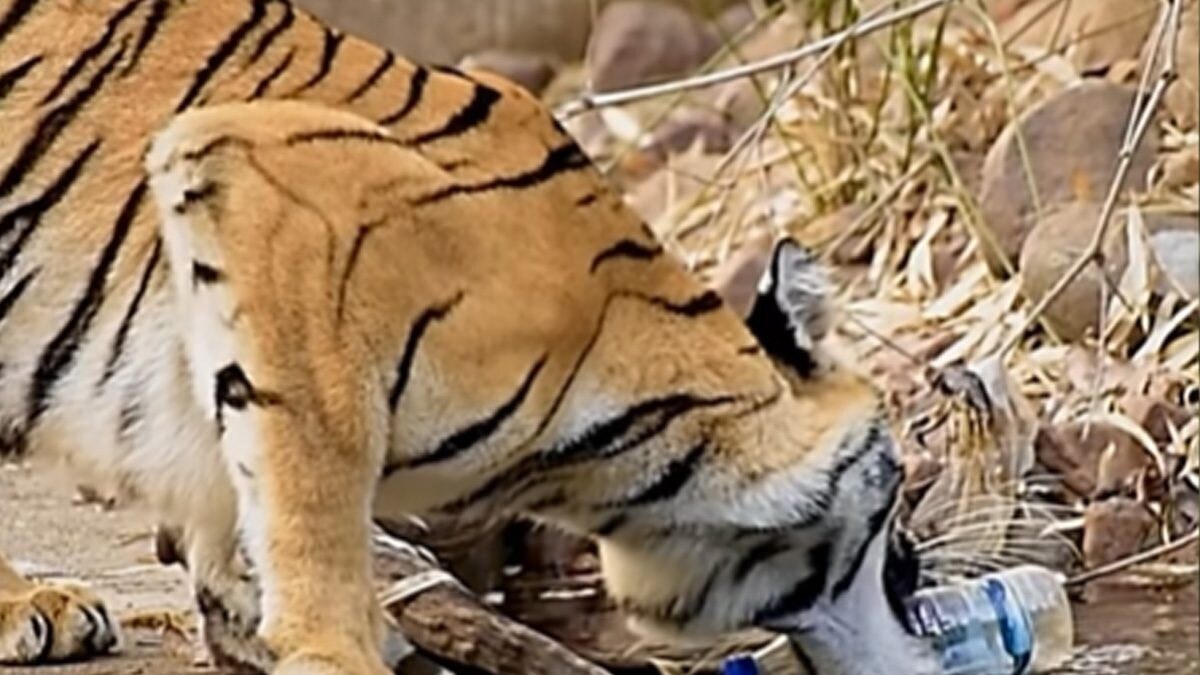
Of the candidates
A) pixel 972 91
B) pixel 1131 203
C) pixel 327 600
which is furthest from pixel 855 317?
pixel 327 600

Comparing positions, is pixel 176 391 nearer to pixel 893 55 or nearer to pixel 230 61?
pixel 230 61

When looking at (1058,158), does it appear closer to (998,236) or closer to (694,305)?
(998,236)

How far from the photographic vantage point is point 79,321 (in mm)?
3514

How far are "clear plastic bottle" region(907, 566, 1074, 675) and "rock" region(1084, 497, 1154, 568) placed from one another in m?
0.74

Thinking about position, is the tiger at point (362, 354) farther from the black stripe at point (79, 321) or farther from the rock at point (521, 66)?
the rock at point (521, 66)

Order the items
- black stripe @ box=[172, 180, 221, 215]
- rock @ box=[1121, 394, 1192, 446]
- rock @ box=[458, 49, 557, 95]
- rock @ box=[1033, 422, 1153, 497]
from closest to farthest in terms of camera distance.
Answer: black stripe @ box=[172, 180, 221, 215]
rock @ box=[1033, 422, 1153, 497]
rock @ box=[1121, 394, 1192, 446]
rock @ box=[458, 49, 557, 95]

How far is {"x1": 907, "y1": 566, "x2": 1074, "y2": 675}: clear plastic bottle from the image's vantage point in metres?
3.73

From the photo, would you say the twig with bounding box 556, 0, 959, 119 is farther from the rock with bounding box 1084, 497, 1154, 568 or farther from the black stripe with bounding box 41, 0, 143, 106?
the black stripe with bounding box 41, 0, 143, 106

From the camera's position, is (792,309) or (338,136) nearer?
(338,136)

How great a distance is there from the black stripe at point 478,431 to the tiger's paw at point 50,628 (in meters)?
0.58

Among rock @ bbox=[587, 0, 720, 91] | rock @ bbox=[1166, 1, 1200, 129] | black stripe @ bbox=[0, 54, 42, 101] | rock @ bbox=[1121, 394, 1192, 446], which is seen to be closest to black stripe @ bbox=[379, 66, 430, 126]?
black stripe @ bbox=[0, 54, 42, 101]

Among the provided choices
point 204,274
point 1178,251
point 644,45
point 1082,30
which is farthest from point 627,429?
point 644,45

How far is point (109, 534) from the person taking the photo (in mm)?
4812

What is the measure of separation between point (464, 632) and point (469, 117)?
0.59 metres
